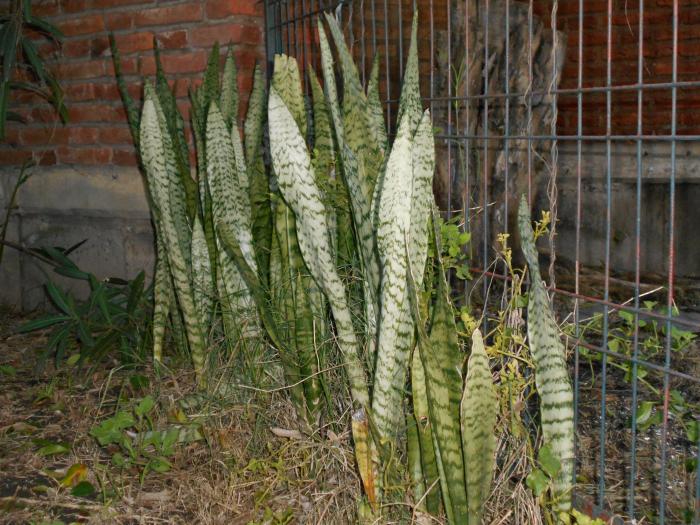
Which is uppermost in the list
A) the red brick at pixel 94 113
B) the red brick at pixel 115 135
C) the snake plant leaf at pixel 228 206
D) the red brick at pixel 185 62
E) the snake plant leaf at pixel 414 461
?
the red brick at pixel 185 62

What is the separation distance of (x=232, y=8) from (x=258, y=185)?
Answer: 1.10 m

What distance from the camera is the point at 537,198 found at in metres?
6.02

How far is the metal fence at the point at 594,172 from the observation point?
2182mm

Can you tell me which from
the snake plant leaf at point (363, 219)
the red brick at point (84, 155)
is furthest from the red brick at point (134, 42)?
the snake plant leaf at point (363, 219)

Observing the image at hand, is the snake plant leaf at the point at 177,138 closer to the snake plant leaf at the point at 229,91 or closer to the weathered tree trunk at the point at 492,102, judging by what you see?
the snake plant leaf at the point at 229,91

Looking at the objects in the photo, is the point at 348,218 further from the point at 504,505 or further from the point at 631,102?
the point at 631,102

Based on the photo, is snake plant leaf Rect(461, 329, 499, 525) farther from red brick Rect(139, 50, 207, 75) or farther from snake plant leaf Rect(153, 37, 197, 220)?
red brick Rect(139, 50, 207, 75)

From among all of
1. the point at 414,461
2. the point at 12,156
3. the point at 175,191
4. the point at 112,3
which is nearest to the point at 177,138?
the point at 175,191

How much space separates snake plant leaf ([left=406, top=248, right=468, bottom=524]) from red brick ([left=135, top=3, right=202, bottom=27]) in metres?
2.42

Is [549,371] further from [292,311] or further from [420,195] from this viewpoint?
[292,311]

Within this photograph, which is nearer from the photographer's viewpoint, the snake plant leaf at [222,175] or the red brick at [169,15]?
the snake plant leaf at [222,175]

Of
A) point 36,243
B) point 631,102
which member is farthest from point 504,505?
point 631,102

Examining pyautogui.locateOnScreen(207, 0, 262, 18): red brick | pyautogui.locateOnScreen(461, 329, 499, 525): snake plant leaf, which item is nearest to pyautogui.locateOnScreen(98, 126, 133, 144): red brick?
pyautogui.locateOnScreen(207, 0, 262, 18): red brick

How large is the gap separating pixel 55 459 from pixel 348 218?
1.23 metres
